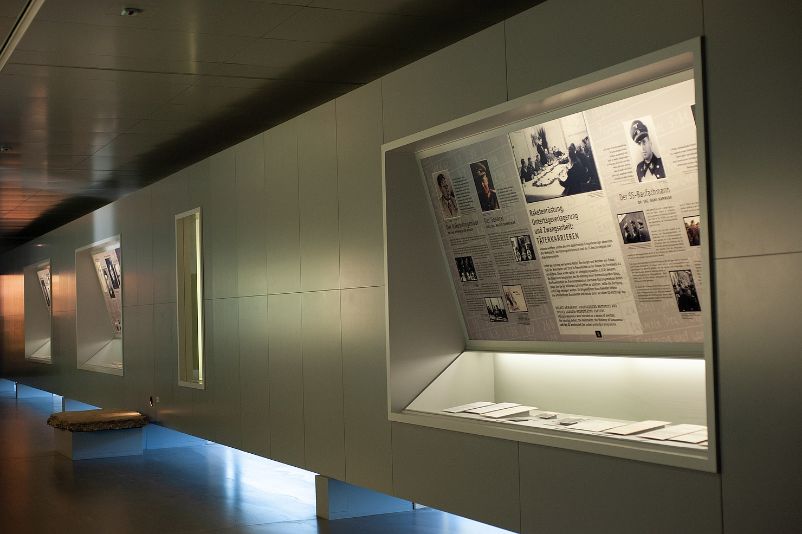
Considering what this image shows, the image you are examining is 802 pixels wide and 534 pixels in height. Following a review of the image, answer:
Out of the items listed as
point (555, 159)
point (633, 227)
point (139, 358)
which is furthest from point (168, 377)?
point (633, 227)

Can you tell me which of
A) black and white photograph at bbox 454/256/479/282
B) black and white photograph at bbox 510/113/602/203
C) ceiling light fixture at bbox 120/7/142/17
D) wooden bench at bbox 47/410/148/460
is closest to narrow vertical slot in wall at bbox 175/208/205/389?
wooden bench at bbox 47/410/148/460

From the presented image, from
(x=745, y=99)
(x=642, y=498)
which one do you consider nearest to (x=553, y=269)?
(x=642, y=498)

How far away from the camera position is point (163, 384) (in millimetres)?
11773

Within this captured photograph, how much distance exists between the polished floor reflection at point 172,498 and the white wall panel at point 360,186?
1980mm

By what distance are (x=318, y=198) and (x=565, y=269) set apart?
266 cm

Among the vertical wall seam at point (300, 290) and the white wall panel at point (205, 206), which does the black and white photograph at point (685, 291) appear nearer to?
the vertical wall seam at point (300, 290)

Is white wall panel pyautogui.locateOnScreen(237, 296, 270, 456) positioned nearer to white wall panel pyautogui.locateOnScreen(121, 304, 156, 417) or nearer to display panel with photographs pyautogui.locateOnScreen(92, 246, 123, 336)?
white wall panel pyautogui.locateOnScreen(121, 304, 156, 417)

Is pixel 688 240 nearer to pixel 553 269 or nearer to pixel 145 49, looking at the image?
pixel 553 269

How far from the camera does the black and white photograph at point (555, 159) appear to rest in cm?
535

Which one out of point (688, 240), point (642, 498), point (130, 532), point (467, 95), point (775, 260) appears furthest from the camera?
point (130, 532)

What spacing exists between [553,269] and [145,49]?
11.9 feet

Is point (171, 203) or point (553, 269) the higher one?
point (171, 203)

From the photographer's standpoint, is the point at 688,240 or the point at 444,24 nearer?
the point at 688,240

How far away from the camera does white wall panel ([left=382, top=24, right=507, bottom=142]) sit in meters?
5.59
